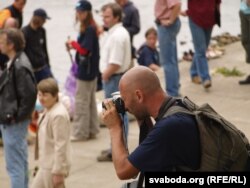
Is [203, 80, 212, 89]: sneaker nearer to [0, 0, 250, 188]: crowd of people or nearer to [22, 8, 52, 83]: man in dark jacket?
[0, 0, 250, 188]: crowd of people

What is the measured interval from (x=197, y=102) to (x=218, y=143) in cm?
600

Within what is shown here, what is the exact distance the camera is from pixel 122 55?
325 inches

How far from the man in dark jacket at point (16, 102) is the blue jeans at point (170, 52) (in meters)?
3.09

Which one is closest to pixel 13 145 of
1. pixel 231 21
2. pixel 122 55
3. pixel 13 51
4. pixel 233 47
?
pixel 13 51

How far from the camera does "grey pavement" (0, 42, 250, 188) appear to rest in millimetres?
8195

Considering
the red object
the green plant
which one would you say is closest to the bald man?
the red object

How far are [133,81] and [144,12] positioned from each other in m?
15.9

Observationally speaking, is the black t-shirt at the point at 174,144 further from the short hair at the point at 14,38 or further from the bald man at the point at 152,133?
the short hair at the point at 14,38

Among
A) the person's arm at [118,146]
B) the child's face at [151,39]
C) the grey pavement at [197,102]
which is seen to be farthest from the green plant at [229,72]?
the person's arm at [118,146]

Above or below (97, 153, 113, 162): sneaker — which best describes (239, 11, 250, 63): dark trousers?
above

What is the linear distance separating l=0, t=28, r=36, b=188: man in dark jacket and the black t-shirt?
287cm

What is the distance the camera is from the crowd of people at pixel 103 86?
4484 millimetres

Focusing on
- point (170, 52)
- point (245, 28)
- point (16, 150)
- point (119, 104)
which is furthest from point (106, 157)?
point (119, 104)

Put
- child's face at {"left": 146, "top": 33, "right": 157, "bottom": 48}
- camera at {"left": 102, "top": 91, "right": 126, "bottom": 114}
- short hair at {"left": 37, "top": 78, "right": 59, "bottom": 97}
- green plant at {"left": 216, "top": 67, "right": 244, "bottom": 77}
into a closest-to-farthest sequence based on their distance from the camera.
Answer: camera at {"left": 102, "top": 91, "right": 126, "bottom": 114}, short hair at {"left": 37, "top": 78, "right": 59, "bottom": 97}, green plant at {"left": 216, "top": 67, "right": 244, "bottom": 77}, child's face at {"left": 146, "top": 33, "right": 157, "bottom": 48}
